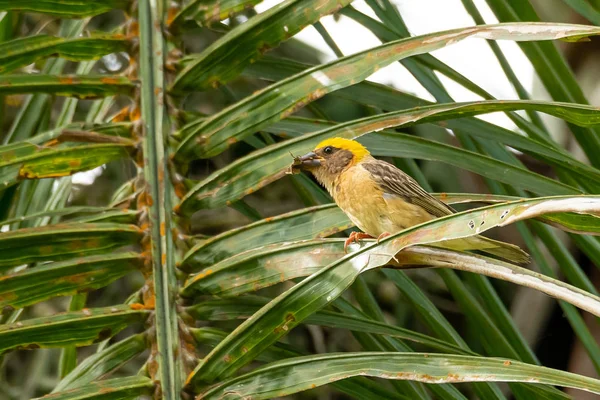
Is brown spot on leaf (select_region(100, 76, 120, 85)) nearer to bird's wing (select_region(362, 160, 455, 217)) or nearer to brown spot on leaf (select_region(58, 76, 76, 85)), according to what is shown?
brown spot on leaf (select_region(58, 76, 76, 85))

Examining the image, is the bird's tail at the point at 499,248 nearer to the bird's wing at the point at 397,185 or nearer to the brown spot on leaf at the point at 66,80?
the bird's wing at the point at 397,185

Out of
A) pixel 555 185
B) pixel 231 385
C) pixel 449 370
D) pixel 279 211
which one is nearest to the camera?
pixel 449 370

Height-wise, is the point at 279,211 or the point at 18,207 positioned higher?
the point at 279,211

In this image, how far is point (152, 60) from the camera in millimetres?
1870

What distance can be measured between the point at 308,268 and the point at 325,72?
16.1 inches

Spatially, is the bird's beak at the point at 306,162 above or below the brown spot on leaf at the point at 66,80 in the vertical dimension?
below

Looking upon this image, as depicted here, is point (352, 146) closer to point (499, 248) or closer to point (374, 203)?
point (374, 203)

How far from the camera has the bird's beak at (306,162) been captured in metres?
1.65

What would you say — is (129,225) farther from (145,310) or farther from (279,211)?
(279,211)

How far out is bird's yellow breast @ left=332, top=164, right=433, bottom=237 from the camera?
215cm

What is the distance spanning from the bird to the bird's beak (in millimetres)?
62

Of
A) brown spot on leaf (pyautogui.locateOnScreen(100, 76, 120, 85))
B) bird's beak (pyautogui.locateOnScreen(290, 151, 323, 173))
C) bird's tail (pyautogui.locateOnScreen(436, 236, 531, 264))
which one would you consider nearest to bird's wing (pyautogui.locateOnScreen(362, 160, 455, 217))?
bird's tail (pyautogui.locateOnScreen(436, 236, 531, 264))

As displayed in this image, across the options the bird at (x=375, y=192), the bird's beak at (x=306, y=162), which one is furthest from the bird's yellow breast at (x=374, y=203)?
the bird's beak at (x=306, y=162)

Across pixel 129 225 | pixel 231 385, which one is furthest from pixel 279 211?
pixel 231 385
